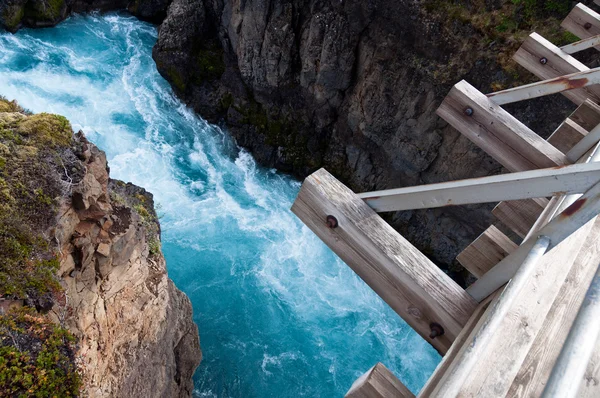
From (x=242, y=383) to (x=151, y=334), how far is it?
4.58 metres

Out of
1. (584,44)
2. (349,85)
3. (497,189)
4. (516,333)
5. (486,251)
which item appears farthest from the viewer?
(349,85)

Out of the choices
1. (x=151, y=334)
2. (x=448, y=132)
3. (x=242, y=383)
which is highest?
→ (x=448, y=132)

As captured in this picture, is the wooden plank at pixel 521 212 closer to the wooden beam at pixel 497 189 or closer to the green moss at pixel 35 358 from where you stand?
the wooden beam at pixel 497 189

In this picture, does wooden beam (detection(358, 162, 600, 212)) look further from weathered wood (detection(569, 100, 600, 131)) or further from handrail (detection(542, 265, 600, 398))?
weathered wood (detection(569, 100, 600, 131))

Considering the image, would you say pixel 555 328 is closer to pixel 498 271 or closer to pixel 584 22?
pixel 498 271

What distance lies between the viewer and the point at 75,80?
630 inches

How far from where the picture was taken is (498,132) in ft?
8.73

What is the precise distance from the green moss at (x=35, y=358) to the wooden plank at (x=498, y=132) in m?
4.49

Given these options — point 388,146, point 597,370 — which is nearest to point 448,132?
point 388,146

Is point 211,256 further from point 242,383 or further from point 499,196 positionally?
point 499,196

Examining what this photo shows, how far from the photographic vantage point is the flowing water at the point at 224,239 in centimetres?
1092

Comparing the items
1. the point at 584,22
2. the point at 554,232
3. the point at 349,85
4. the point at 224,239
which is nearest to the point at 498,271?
the point at 554,232

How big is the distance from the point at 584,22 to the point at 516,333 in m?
3.88

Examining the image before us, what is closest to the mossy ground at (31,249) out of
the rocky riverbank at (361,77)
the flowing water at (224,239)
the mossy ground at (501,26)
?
the flowing water at (224,239)
